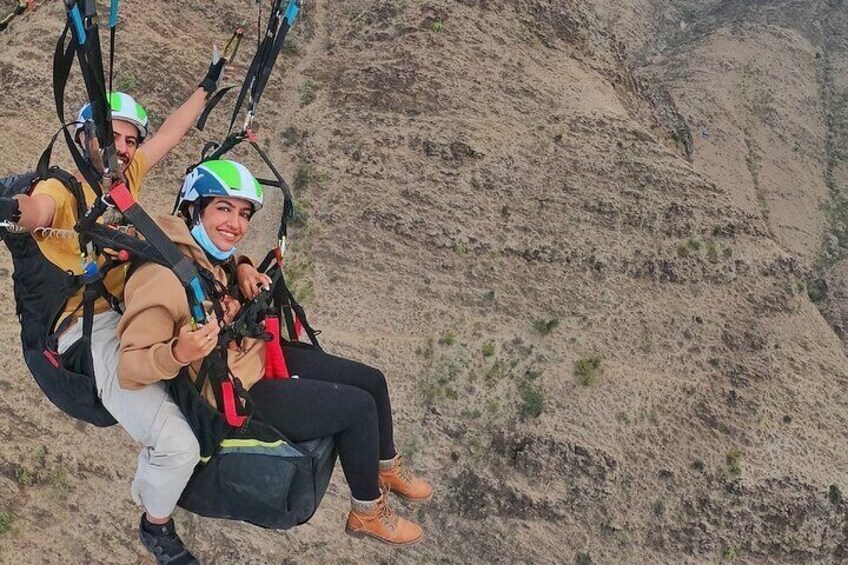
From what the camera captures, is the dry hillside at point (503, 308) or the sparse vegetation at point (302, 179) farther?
the sparse vegetation at point (302, 179)

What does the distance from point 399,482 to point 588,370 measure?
48.3 ft

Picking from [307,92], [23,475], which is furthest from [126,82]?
[23,475]

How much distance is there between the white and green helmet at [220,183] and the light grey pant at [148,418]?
51.3 inches

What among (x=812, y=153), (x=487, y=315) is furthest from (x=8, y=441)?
(x=812, y=153)

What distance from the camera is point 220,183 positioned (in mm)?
5883

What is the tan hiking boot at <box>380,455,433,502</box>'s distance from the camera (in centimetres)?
733

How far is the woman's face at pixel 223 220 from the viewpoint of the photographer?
5.98 m

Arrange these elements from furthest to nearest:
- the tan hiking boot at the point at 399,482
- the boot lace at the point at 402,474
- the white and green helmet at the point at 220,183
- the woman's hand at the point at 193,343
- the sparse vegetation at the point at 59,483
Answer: the sparse vegetation at the point at 59,483, the boot lace at the point at 402,474, the tan hiking boot at the point at 399,482, the white and green helmet at the point at 220,183, the woman's hand at the point at 193,343

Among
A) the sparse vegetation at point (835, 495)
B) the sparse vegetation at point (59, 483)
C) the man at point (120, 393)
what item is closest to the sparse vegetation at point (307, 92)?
the sparse vegetation at point (59, 483)

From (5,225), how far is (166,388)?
1839mm

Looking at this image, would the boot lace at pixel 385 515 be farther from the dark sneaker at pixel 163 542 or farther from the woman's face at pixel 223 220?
the woman's face at pixel 223 220

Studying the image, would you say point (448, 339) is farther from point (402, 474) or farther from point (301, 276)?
point (402, 474)

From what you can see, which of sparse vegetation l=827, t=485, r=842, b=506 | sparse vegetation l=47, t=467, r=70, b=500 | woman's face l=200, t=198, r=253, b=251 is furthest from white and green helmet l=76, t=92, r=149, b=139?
sparse vegetation l=827, t=485, r=842, b=506

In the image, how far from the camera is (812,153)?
1839 inches
